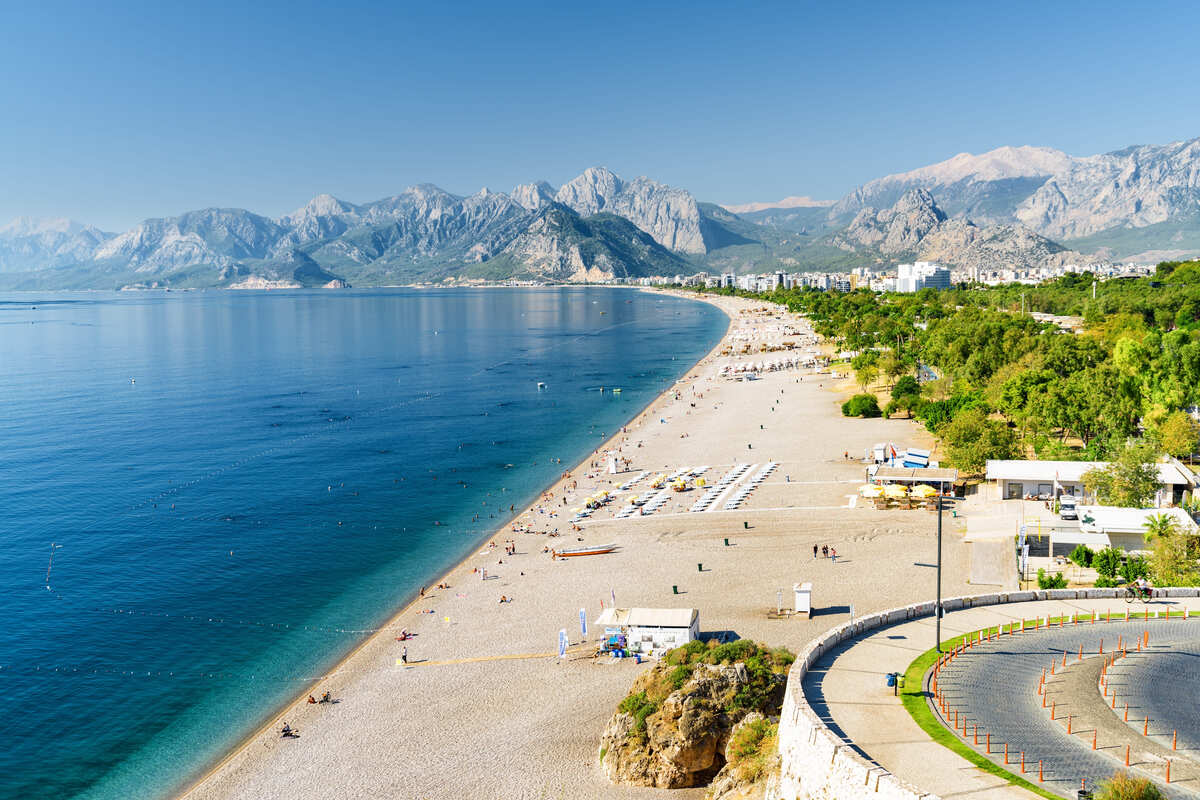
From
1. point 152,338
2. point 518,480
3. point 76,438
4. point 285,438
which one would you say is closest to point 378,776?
point 518,480

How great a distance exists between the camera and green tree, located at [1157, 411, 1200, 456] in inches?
2221

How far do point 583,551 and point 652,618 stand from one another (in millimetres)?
14352

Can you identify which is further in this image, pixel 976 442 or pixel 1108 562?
pixel 976 442

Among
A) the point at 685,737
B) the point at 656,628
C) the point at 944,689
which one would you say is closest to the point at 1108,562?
the point at 944,689

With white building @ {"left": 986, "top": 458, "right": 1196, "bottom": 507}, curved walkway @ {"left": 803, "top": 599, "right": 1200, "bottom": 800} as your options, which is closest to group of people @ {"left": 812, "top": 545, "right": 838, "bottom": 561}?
white building @ {"left": 986, "top": 458, "right": 1196, "bottom": 507}

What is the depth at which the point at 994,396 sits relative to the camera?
7412 cm

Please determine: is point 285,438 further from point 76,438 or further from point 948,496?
point 948,496

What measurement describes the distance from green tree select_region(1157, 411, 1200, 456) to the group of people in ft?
95.4

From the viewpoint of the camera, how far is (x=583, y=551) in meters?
49.6

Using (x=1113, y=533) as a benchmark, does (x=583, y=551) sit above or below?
below

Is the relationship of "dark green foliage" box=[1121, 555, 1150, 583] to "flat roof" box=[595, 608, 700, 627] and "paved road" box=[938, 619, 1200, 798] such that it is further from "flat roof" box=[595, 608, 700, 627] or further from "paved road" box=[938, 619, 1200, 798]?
"flat roof" box=[595, 608, 700, 627]

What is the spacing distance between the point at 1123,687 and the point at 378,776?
2422 cm

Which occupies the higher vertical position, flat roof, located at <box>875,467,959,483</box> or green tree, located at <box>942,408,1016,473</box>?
green tree, located at <box>942,408,1016,473</box>

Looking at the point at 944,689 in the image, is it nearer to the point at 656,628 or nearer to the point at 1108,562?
the point at 656,628
